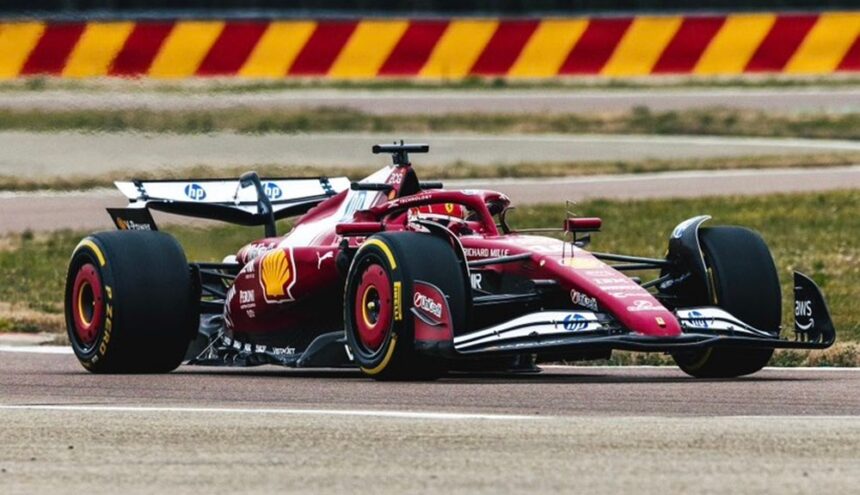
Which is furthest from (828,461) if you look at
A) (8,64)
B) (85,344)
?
(8,64)

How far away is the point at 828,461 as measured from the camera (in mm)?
8094

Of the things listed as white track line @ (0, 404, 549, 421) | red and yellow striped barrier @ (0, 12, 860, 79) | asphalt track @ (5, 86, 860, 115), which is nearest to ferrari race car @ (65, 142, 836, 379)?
white track line @ (0, 404, 549, 421)

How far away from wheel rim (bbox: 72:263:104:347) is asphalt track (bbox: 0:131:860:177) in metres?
9.35

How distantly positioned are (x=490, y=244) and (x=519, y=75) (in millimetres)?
19330

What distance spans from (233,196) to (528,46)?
16702 mm

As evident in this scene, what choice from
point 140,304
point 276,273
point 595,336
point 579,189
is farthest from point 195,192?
point 579,189

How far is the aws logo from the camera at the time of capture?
12.6 meters

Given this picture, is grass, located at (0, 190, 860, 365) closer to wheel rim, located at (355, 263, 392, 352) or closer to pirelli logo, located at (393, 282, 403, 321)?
wheel rim, located at (355, 263, 392, 352)

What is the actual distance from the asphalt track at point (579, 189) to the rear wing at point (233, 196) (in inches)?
315

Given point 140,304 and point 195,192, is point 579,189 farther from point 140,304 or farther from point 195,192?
point 140,304

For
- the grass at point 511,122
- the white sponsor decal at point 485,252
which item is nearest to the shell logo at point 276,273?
the white sponsor decal at point 485,252

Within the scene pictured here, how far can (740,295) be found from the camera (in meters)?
12.0

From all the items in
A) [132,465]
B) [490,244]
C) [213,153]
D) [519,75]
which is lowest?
[132,465]

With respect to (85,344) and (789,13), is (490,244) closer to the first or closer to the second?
(85,344)
